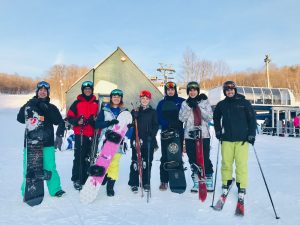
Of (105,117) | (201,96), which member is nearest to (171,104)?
(201,96)

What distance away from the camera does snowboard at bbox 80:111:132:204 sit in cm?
388

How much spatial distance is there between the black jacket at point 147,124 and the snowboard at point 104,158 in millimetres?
212

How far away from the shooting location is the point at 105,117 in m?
4.34

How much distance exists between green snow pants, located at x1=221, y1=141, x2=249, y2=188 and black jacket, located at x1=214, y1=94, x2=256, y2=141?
104 mm

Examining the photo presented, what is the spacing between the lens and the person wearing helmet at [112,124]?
422cm

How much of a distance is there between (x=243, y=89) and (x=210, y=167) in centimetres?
2564

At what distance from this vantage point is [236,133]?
3.86 meters

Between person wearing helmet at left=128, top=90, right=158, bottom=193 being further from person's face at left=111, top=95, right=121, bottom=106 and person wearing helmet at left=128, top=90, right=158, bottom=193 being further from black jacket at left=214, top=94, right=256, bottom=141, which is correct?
black jacket at left=214, top=94, right=256, bottom=141

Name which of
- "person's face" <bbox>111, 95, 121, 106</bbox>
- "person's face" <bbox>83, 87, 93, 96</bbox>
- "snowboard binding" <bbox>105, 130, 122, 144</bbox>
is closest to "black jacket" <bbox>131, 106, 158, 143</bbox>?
"snowboard binding" <bbox>105, 130, 122, 144</bbox>

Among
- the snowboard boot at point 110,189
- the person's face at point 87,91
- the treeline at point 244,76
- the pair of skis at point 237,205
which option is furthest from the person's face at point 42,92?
the treeline at point 244,76

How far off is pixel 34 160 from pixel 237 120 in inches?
118

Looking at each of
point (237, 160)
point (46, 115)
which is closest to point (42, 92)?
point (46, 115)

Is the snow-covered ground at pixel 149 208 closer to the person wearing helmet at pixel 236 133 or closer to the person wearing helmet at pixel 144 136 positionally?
the person wearing helmet at pixel 144 136

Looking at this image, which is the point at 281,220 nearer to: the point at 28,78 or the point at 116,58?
the point at 116,58
